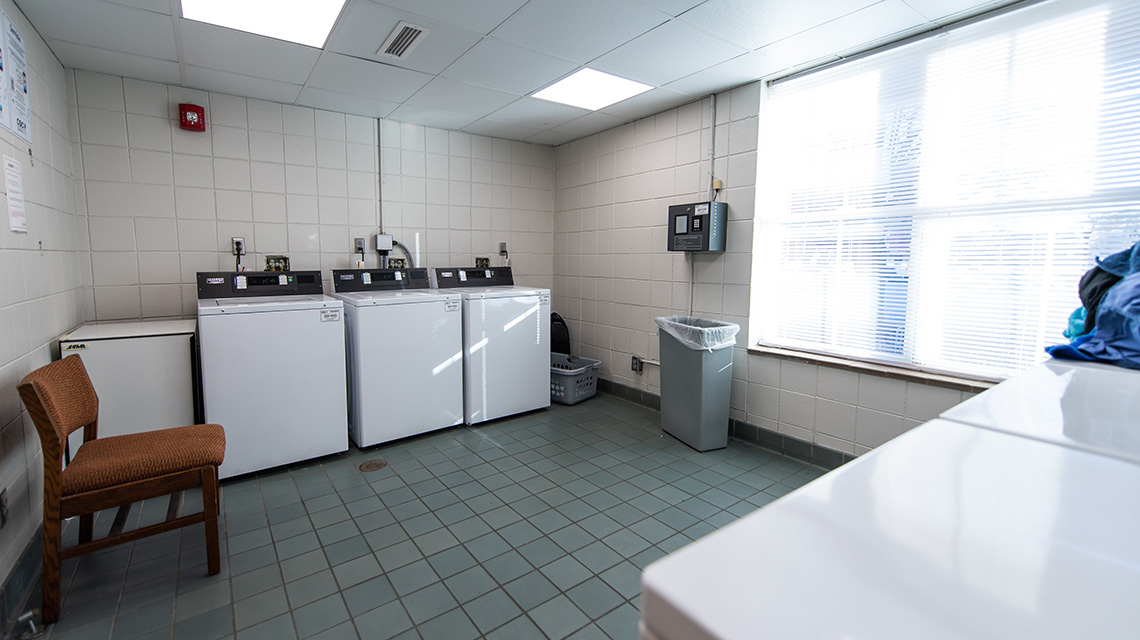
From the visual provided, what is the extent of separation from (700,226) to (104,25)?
11.6ft

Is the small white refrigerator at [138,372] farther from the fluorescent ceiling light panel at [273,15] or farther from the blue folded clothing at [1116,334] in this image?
the blue folded clothing at [1116,334]

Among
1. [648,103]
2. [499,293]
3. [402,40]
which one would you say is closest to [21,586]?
[499,293]

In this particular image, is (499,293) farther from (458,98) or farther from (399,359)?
(458,98)

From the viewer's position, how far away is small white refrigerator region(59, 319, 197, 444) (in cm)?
262

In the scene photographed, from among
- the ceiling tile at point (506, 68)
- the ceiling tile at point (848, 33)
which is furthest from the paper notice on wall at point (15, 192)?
the ceiling tile at point (848, 33)

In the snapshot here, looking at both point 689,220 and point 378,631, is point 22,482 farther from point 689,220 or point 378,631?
point 689,220

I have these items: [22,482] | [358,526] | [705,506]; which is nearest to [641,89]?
[705,506]

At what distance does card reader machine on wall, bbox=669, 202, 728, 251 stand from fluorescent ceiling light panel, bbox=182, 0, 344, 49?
2.45m

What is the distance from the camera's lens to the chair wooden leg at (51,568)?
1.79 metres

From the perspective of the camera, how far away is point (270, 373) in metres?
2.97

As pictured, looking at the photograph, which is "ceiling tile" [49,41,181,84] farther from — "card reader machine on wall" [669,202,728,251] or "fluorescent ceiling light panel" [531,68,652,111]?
"card reader machine on wall" [669,202,728,251]

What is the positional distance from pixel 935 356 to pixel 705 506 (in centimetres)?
152

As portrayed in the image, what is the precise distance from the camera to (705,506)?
2.67 metres

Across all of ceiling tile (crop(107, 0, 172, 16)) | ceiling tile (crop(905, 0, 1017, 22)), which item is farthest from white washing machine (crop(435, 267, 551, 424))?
ceiling tile (crop(905, 0, 1017, 22))
